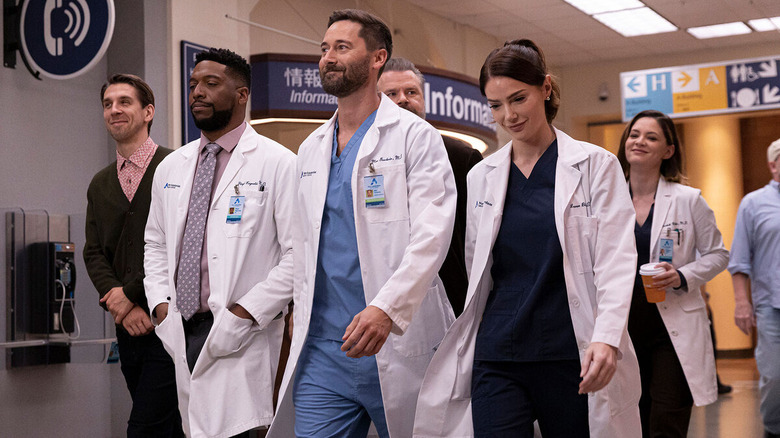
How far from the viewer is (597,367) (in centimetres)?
249

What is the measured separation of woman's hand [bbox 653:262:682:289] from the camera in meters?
3.93

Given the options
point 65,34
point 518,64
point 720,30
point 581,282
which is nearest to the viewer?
point 581,282

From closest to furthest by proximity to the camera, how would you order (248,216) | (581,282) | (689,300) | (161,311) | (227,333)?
(581,282) → (227,333) → (248,216) → (161,311) → (689,300)

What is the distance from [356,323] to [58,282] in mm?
4149

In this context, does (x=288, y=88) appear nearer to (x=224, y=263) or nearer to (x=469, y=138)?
(x=469, y=138)

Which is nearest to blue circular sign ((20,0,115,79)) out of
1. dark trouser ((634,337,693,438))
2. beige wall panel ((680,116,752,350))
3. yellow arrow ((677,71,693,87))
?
dark trouser ((634,337,693,438))

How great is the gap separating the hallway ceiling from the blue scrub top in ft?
30.0

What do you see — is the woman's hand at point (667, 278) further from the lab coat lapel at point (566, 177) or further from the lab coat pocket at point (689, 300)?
the lab coat lapel at point (566, 177)

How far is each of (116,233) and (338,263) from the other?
1614mm

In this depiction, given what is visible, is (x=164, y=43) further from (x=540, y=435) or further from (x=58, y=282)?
(x=540, y=435)

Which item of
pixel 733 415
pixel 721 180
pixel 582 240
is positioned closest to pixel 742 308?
pixel 733 415

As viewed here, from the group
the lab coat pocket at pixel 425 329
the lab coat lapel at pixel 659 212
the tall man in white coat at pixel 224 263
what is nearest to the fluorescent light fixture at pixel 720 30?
the lab coat lapel at pixel 659 212

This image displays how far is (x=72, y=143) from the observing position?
691 cm

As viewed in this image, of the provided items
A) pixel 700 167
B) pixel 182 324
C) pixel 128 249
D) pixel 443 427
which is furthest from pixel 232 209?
pixel 700 167
